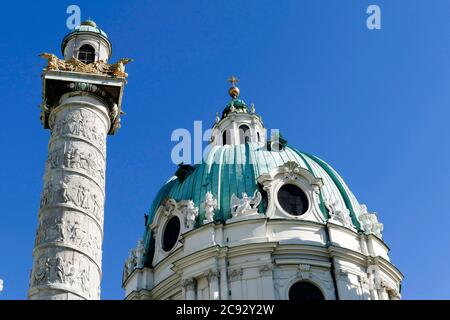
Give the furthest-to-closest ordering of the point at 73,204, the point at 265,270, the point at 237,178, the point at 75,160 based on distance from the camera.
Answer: the point at 237,178, the point at 265,270, the point at 75,160, the point at 73,204

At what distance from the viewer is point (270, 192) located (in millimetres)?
32125

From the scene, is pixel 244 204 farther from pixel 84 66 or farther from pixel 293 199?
pixel 84 66

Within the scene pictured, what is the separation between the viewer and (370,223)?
33.6 meters

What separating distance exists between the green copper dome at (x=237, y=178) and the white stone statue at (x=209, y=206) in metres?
0.34

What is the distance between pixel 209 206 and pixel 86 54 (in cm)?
1376

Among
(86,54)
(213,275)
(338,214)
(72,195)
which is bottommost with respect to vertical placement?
(72,195)

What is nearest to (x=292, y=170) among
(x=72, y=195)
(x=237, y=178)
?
(x=237, y=178)

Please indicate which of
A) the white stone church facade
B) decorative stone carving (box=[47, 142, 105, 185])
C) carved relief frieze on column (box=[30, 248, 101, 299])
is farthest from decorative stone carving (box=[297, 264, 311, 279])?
carved relief frieze on column (box=[30, 248, 101, 299])

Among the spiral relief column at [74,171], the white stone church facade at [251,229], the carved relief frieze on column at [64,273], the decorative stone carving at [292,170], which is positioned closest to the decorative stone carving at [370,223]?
the white stone church facade at [251,229]

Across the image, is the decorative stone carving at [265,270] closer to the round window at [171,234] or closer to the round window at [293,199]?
the round window at [293,199]

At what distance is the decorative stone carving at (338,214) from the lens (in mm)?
32375

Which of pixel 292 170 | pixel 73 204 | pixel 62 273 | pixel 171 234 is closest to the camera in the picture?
pixel 62 273
